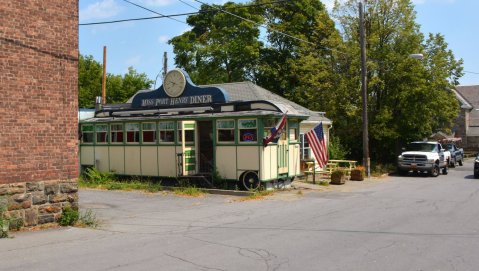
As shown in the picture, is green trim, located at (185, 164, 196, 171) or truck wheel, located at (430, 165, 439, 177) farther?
truck wheel, located at (430, 165, 439, 177)

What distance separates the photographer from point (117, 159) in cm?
2222

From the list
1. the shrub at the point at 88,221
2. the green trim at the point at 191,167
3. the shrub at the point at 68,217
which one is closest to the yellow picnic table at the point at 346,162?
the green trim at the point at 191,167

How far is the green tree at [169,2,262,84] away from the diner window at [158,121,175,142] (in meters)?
18.4

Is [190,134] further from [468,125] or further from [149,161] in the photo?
[468,125]

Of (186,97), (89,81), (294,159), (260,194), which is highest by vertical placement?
(89,81)

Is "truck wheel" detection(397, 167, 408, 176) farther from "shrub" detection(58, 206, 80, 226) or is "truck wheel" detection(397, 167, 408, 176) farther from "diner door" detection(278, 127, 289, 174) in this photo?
"shrub" detection(58, 206, 80, 226)

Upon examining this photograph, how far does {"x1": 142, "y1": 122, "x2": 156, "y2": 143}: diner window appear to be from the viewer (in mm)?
20938

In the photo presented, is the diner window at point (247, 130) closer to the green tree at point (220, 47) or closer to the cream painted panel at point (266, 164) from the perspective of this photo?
the cream painted panel at point (266, 164)

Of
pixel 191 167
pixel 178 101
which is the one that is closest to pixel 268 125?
pixel 191 167

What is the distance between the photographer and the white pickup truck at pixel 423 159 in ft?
86.0

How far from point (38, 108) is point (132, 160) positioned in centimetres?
1093

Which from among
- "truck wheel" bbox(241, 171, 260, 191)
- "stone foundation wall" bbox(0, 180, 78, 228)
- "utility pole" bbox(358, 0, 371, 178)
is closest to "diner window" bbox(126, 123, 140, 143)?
"truck wheel" bbox(241, 171, 260, 191)

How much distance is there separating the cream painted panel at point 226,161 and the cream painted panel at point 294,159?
247 centimetres

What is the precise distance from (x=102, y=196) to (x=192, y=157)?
13.3 feet
